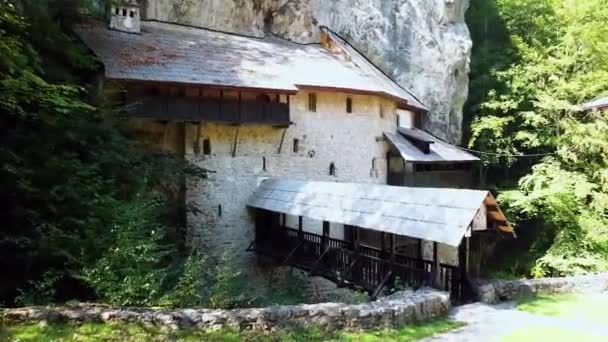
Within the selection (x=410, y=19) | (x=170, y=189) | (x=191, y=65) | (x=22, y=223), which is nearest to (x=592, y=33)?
(x=410, y=19)

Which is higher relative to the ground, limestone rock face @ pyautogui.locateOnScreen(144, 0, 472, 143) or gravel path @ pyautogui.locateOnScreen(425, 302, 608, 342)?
limestone rock face @ pyautogui.locateOnScreen(144, 0, 472, 143)

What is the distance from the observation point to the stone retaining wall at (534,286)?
10.6 meters

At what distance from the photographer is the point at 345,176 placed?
72.0ft

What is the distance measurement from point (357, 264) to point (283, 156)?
25.1 feet

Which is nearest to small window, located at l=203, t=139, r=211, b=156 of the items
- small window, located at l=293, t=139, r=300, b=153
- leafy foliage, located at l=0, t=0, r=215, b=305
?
small window, located at l=293, t=139, r=300, b=153

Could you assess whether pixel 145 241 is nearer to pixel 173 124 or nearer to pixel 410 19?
pixel 173 124

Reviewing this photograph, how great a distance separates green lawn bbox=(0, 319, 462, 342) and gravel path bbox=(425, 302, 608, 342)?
0.68 metres

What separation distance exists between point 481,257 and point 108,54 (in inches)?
738

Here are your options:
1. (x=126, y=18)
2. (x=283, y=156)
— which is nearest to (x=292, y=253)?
(x=283, y=156)

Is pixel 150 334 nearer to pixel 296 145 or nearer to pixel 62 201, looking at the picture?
pixel 62 201

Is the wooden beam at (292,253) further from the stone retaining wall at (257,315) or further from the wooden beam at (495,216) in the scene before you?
the wooden beam at (495,216)

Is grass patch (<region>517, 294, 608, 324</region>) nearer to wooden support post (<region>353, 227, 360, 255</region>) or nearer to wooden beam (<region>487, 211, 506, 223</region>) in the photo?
wooden beam (<region>487, 211, 506, 223</region>)

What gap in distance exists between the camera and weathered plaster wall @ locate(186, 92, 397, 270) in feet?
60.7

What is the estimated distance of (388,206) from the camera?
12508mm
